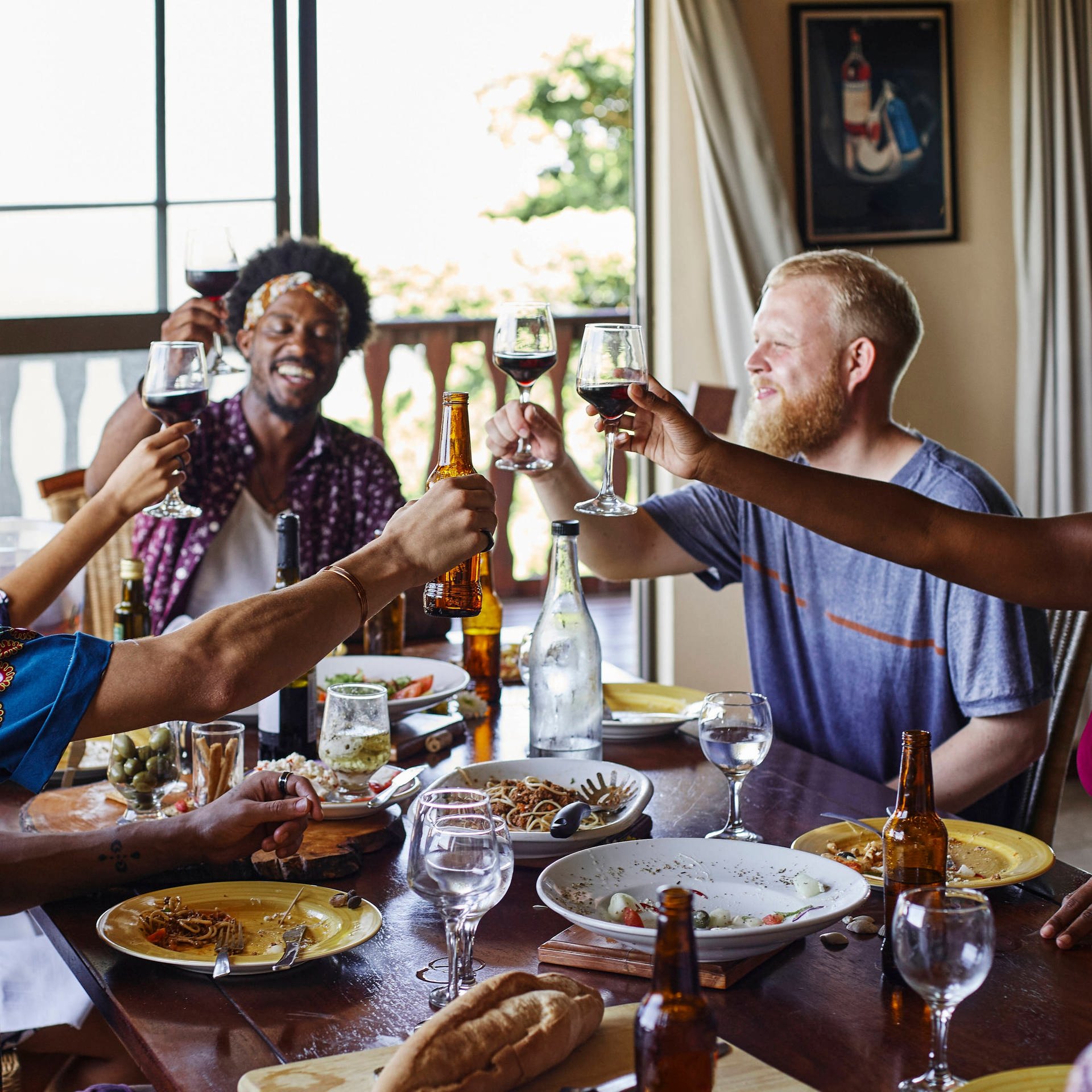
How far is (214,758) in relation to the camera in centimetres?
151

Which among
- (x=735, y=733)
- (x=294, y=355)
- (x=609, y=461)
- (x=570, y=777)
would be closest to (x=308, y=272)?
(x=294, y=355)

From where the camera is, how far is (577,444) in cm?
677

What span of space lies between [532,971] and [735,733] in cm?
41

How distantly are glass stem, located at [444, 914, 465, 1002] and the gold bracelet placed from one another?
348 mm

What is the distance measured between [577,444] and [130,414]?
4183 mm

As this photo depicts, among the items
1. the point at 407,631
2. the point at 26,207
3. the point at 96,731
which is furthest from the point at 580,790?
the point at 26,207

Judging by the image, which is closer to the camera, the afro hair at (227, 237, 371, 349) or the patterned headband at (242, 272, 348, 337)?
the patterned headband at (242, 272, 348, 337)

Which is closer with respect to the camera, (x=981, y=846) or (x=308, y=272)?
(x=981, y=846)

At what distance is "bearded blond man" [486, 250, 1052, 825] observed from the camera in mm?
1903

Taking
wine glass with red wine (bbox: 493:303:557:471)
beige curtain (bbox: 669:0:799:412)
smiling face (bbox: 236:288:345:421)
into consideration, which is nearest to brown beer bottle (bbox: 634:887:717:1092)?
wine glass with red wine (bbox: 493:303:557:471)

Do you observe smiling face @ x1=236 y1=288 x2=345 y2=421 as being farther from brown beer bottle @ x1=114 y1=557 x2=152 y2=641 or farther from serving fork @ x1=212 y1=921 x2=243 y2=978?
serving fork @ x1=212 y1=921 x2=243 y2=978

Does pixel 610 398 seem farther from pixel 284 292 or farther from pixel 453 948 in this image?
pixel 284 292

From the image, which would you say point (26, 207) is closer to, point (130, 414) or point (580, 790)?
point (130, 414)

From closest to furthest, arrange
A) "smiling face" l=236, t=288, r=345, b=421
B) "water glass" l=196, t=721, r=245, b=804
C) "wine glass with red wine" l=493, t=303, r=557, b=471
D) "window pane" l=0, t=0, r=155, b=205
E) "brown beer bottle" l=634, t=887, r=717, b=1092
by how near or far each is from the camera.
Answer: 1. "brown beer bottle" l=634, t=887, r=717, b=1092
2. "water glass" l=196, t=721, r=245, b=804
3. "wine glass with red wine" l=493, t=303, r=557, b=471
4. "smiling face" l=236, t=288, r=345, b=421
5. "window pane" l=0, t=0, r=155, b=205
